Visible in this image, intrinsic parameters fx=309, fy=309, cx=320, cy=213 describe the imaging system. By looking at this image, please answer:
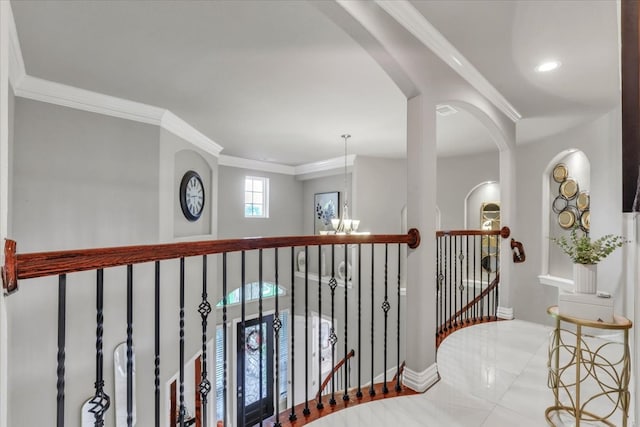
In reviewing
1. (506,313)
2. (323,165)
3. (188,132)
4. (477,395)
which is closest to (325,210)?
(323,165)

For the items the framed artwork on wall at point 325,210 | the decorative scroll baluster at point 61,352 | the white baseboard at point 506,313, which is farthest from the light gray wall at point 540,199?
the decorative scroll baluster at point 61,352

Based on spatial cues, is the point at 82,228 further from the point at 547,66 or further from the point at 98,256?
the point at 547,66

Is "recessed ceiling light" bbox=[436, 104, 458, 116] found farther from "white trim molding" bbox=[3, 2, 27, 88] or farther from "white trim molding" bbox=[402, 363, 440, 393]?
"white trim molding" bbox=[3, 2, 27, 88]

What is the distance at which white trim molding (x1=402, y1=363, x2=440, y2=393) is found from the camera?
202cm

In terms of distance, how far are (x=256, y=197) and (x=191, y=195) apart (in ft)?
8.13

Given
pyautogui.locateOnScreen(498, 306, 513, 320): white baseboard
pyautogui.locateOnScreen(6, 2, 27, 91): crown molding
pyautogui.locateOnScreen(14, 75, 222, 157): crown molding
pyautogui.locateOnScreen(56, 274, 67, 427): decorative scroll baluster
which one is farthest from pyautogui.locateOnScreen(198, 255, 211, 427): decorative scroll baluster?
pyautogui.locateOnScreen(498, 306, 513, 320): white baseboard

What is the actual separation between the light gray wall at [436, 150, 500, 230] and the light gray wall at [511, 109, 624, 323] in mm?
602

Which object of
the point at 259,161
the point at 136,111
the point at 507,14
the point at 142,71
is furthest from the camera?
the point at 259,161

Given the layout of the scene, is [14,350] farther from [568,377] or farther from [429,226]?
[568,377]

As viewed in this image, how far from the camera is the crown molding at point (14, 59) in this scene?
2.04 meters

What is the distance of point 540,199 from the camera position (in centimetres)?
496

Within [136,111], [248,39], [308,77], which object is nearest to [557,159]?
[308,77]

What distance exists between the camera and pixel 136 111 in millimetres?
3303

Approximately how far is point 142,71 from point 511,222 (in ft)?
13.1
